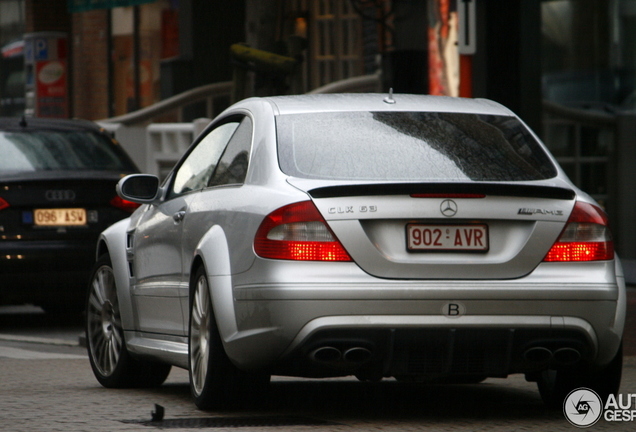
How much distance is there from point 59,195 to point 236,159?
486 centimetres

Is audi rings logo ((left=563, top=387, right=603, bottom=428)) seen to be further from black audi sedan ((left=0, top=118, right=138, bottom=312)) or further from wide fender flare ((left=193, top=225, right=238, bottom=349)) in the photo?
black audi sedan ((left=0, top=118, right=138, bottom=312))

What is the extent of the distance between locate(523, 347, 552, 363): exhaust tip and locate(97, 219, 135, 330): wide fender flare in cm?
245

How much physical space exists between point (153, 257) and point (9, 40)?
25.3m

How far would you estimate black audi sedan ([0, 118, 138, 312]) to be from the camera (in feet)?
38.7

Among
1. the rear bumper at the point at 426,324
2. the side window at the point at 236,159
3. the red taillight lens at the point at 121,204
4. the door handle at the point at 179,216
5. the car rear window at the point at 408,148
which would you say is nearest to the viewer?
the rear bumper at the point at 426,324

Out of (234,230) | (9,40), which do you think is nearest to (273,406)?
(234,230)

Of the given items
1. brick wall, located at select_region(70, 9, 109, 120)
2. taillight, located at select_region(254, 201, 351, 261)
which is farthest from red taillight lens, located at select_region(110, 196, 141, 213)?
brick wall, located at select_region(70, 9, 109, 120)

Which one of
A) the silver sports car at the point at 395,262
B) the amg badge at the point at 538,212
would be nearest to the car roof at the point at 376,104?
the silver sports car at the point at 395,262

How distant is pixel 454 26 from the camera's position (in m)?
13.8

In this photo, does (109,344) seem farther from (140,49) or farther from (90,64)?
(90,64)

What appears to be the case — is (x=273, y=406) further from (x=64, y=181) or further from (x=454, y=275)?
(x=64, y=181)

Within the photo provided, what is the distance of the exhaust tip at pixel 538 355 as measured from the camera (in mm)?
6539

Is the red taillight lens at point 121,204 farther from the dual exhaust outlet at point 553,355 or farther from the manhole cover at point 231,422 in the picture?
the dual exhaust outlet at point 553,355

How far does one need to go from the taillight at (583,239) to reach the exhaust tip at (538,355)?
0.38m
